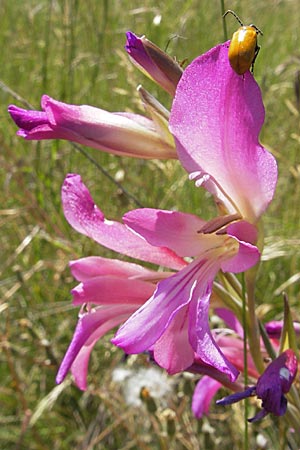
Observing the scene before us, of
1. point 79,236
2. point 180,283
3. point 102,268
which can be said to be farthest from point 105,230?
point 79,236

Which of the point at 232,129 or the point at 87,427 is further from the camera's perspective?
the point at 87,427

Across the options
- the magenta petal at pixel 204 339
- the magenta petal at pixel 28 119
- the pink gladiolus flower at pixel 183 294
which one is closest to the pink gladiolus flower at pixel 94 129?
the magenta petal at pixel 28 119

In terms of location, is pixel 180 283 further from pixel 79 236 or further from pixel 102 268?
pixel 79 236

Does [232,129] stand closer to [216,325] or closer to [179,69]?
[179,69]

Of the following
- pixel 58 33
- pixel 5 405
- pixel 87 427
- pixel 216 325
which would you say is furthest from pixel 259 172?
pixel 58 33

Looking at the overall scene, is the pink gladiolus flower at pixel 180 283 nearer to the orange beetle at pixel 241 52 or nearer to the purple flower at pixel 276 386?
the purple flower at pixel 276 386

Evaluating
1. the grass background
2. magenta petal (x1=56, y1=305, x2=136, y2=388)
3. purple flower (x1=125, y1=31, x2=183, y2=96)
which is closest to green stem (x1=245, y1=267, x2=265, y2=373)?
magenta petal (x1=56, y1=305, x2=136, y2=388)
